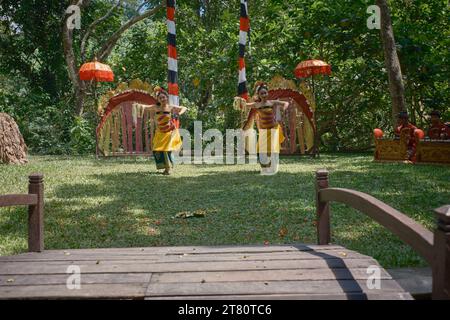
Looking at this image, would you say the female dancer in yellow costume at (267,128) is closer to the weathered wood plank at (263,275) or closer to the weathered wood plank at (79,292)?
the weathered wood plank at (263,275)

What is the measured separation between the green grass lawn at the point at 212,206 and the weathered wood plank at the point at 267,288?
141cm

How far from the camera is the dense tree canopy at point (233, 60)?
1457 centimetres

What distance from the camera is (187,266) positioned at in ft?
10.6

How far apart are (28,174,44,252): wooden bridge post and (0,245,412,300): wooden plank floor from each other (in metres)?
0.21

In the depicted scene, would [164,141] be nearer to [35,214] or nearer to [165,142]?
[165,142]

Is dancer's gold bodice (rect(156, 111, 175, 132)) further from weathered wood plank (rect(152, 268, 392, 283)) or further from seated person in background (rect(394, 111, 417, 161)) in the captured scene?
weathered wood plank (rect(152, 268, 392, 283))

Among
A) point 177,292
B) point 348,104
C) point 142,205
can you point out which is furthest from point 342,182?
point 348,104

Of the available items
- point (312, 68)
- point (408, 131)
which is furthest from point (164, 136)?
point (408, 131)

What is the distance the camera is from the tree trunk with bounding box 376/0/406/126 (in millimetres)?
11570

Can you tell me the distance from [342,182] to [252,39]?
9624 mm

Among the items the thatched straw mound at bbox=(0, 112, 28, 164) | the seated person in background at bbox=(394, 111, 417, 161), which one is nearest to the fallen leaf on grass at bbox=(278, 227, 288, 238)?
the seated person in background at bbox=(394, 111, 417, 161)

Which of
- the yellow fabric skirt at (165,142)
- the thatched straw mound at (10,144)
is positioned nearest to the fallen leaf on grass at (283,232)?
the yellow fabric skirt at (165,142)

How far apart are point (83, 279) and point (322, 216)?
6.40ft
